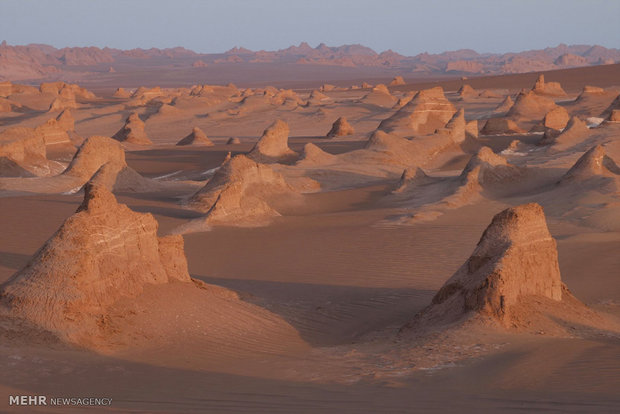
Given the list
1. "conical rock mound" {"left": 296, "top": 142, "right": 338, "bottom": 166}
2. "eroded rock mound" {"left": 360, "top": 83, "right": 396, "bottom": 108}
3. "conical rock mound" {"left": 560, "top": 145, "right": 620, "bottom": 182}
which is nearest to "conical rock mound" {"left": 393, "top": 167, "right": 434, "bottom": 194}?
"conical rock mound" {"left": 560, "top": 145, "right": 620, "bottom": 182}

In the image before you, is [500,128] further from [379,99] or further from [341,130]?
[379,99]

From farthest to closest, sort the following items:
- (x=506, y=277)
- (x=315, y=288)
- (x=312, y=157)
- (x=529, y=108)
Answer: (x=529, y=108)
(x=312, y=157)
(x=315, y=288)
(x=506, y=277)

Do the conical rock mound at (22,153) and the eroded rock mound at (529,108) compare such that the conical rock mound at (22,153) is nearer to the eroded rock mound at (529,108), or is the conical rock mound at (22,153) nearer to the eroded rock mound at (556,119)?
the eroded rock mound at (556,119)

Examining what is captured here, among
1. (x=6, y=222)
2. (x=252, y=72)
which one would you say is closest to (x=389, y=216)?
(x=6, y=222)

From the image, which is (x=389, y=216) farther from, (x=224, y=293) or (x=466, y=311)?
(x=466, y=311)

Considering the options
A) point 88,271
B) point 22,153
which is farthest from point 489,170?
point 22,153

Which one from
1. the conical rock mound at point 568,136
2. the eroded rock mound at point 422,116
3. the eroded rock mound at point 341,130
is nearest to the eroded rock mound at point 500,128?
the eroded rock mound at point 422,116
